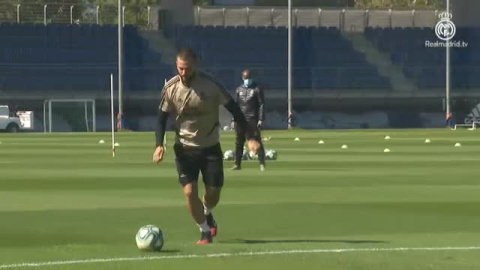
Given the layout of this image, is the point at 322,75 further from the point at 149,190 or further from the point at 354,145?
the point at 149,190

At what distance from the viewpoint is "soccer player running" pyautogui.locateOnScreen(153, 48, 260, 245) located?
43.0ft

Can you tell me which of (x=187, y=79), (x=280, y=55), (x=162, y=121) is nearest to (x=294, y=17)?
(x=280, y=55)

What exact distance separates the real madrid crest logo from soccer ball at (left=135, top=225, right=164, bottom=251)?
74.1m

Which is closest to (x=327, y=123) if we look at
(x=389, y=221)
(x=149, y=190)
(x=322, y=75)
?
(x=322, y=75)

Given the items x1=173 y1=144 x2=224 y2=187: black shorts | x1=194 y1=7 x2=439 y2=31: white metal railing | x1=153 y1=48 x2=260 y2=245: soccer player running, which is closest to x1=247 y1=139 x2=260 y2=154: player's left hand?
x1=153 y1=48 x2=260 y2=245: soccer player running

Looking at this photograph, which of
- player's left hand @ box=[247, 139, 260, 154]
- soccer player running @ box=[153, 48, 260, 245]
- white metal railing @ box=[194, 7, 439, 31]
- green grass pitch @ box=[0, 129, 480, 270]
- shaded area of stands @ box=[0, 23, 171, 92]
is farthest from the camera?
white metal railing @ box=[194, 7, 439, 31]

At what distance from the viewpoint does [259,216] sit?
16406 millimetres

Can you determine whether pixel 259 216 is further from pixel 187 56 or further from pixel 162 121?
pixel 187 56

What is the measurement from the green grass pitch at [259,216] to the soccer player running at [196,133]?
0.49 meters

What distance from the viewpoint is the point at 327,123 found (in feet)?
268

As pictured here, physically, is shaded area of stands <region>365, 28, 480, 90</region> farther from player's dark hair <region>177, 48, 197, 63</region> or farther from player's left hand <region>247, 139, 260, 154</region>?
player's dark hair <region>177, 48, 197, 63</region>

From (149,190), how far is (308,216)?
212 inches

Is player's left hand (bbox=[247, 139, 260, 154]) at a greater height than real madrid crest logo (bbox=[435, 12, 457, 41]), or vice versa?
real madrid crest logo (bbox=[435, 12, 457, 41])

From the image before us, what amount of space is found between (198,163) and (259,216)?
11.0ft
